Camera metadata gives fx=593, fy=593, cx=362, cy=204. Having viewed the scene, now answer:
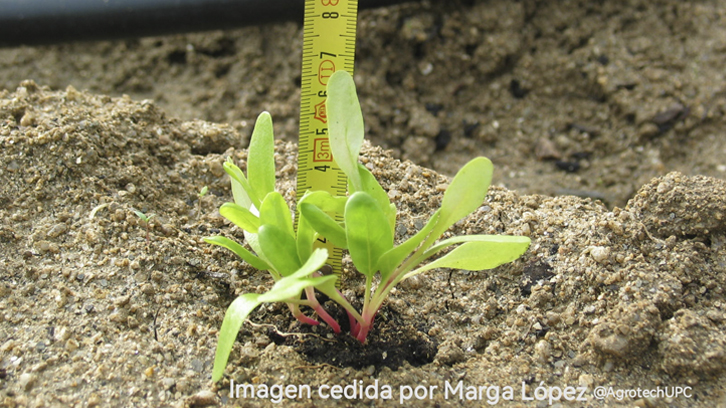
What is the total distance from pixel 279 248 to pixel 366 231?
0.53 ft

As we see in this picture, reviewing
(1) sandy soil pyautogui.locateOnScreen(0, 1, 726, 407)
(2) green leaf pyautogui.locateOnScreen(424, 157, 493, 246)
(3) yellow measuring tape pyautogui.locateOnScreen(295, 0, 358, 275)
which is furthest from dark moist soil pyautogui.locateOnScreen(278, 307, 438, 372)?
(2) green leaf pyautogui.locateOnScreen(424, 157, 493, 246)

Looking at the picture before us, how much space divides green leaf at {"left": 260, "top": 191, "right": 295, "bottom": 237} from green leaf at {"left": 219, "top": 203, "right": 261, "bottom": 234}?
0.15ft

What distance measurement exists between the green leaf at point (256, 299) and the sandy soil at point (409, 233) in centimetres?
21

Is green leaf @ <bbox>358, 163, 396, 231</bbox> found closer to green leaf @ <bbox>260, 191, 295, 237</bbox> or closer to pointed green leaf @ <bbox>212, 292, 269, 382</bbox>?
green leaf @ <bbox>260, 191, 295, 237</bbox>

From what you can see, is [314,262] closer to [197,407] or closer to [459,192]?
[459,192]

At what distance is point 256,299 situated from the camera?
0.99 meters

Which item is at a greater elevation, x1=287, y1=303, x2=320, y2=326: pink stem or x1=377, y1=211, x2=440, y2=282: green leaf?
x1=377, y1=211, x2=440, y2=282: green leaf

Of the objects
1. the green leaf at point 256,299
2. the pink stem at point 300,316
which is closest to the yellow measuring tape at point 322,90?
the pink stem at point 300,316

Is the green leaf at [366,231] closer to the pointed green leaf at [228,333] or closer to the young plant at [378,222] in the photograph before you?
the young plant at [378,222]

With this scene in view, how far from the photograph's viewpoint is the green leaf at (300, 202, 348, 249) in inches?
40.9

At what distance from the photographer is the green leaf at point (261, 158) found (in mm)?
1191

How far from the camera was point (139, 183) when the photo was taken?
5.10 ft

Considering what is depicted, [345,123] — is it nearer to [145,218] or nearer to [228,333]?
[228,333]

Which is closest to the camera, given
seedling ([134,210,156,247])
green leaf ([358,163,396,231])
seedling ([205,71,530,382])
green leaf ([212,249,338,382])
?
green leaf ([212,249,338,382])
